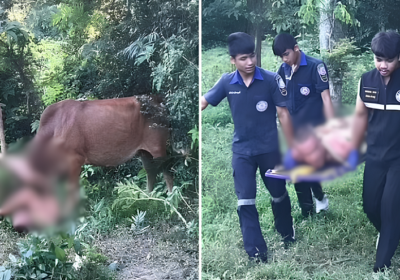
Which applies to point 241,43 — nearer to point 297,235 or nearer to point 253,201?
point 253,201

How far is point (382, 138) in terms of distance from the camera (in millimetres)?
3633

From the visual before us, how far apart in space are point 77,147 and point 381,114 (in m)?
2.81

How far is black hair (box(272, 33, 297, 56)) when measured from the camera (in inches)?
147

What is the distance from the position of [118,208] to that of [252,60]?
1.95 metres

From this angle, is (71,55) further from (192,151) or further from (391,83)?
(391,83)

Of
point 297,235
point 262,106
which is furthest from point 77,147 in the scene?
point 297,235

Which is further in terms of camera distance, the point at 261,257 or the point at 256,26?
the point at 261,257

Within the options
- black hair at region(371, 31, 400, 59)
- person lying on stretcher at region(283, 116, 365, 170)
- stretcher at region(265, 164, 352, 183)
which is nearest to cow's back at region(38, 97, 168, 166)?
stretcher at region(265, 164, 352, 183)

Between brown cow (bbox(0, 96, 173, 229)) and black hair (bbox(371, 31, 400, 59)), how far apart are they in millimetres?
2046

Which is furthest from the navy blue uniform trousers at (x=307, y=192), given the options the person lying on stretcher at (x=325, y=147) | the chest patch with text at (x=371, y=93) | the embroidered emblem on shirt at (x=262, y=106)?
the chest patch with text at (x=371, y=93)

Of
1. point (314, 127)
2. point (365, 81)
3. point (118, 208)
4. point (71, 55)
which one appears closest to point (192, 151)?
point (118, 208)

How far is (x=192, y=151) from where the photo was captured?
418cm

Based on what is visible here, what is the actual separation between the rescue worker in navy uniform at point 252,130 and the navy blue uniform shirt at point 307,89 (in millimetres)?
82

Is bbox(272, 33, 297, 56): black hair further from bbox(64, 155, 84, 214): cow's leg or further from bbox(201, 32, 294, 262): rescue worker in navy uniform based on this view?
bbox(64, 155, 84, 214): cow's leg
